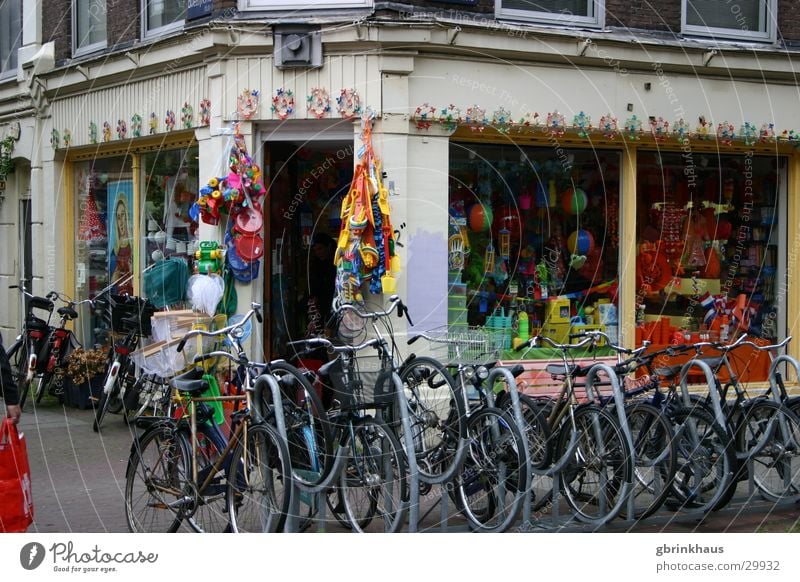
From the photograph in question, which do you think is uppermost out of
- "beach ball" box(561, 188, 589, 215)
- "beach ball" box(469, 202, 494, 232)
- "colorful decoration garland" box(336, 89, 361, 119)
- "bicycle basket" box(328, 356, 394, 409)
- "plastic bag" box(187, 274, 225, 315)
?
"colorful decoration garland" box(336, 89, 361, 119)

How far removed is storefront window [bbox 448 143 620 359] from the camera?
425 inches

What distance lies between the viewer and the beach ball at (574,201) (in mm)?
11352

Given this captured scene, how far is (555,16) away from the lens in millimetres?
11000

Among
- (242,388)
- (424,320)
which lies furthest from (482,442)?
(424,320)

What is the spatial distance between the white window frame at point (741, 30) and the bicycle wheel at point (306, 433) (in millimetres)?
6929

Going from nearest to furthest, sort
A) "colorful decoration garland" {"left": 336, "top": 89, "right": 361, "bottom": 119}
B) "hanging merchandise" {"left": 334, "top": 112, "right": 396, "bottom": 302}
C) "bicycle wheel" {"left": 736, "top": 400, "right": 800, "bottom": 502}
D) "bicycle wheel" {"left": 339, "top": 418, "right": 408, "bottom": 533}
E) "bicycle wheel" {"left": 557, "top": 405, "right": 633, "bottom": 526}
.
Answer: "bicycle wheel" {"left": 339, "top": 418, "right": 408, "bottom": 533}
"bicycle wheel" {"left": 557, "top": 405, "right": 633, "bottom": 526}
"bicycle wheel" {"left": 736, "top": 400, "right": 800, "bottom": 502}
"hanging merchandise" {"left": 334, "top": 112, "right": 396, "bottom": 302}
"colorful decoration garland" {"left": 336, "top": 89, "right": 361, "bottom": 119}

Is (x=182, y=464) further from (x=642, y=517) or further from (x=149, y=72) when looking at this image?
(x=149, y=72)

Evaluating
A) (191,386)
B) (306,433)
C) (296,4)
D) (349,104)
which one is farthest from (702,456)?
(296,4)

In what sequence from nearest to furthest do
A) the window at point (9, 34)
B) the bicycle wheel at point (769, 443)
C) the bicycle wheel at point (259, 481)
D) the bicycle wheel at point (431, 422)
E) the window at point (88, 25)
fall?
the bicycle wheel at point (259, 481)
the bicycle wheel at point (431, 422)
the bicycle wheel at point (769, 443)
the window at point (88, 25)
the window at point (9, 34)

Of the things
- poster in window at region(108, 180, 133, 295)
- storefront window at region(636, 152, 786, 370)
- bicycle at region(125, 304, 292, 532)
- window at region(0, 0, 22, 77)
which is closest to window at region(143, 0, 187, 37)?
poster in window at region(108, 180, 133, 295)

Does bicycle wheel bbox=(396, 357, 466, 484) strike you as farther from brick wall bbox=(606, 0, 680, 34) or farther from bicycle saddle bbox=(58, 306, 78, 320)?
bicycle saddle bbox=(58, 306, 78, 320)

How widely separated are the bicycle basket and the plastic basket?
1.96ft

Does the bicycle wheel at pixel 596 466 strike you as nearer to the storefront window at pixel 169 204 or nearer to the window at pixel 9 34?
the storefront window at pixel 169 204

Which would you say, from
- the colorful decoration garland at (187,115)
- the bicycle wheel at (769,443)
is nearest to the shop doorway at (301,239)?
the colorful decoration garland at (187,115)
